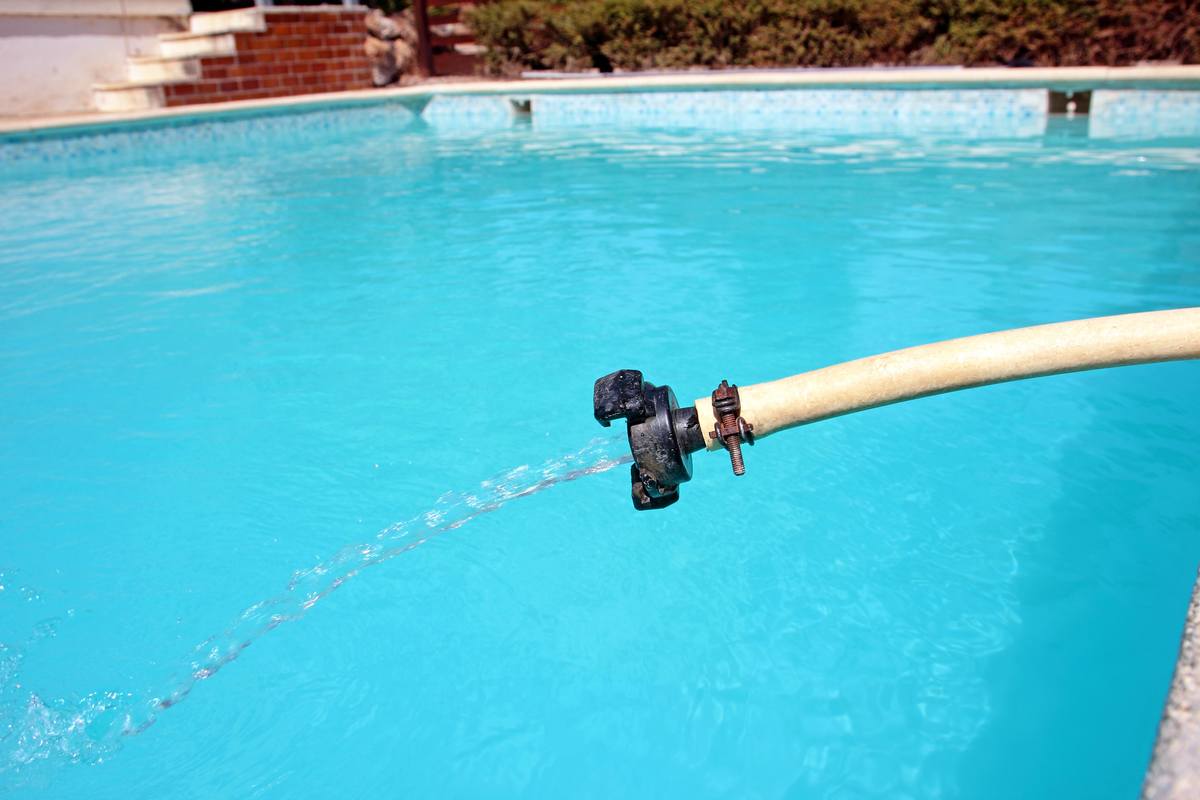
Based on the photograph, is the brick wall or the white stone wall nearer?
the white stone wall

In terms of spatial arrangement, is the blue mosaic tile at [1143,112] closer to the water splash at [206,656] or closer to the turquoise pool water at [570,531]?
the turquoise pool water at [570,531]

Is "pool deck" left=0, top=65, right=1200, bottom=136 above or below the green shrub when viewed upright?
below

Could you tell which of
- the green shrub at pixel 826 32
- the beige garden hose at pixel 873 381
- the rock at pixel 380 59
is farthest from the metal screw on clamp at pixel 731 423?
the rock at pixel 380 59

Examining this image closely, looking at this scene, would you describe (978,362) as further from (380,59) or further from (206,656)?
(380,59)

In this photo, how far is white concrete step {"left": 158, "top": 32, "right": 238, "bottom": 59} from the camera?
13.4m

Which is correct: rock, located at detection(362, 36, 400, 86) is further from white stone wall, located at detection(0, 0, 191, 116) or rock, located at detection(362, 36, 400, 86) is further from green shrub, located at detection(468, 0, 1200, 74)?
white stone wall, located at detection(0, 0, 191, 116)

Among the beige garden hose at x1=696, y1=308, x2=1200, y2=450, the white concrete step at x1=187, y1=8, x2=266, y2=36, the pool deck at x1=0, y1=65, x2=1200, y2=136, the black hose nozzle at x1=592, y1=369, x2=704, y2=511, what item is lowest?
the black hose nozzle at x1=592, y1=369, x2=704, y2=511

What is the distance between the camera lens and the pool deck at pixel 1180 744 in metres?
0.94

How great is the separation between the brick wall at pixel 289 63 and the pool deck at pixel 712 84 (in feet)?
1.28

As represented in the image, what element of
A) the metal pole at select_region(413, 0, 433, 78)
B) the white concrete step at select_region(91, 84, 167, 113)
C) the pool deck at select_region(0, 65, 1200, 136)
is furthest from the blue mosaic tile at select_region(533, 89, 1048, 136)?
the white concrete step at select_region(91, 84, 167, 113)

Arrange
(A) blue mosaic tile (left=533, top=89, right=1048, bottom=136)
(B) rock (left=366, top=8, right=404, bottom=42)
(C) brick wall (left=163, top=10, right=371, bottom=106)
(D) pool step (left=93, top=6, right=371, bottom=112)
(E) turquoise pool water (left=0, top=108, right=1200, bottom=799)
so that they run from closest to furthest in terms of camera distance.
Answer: (E) turquoise pool water (left=0, top=108, right=1200, bottom=799) < (A) blue mosaic tile (left=533, top=89, right=1048, bottom=136) < (D) pool step (left=93, top=6, right=371, bottom=112) < (C) brick wall (left=163, top=10, right=371, bottom=106) < (B) rock (left=366, top=8, right=404, bottom=42)

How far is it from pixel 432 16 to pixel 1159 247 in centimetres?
1548

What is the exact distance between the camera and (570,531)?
314 centimetres

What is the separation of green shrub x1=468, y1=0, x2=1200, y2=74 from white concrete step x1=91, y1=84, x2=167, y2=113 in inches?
237
